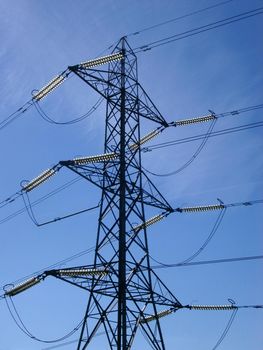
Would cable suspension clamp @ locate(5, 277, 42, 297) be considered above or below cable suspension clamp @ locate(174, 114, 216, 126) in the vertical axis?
below

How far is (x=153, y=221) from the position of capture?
2808cm

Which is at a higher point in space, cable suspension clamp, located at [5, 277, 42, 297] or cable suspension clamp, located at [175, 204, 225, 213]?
cable suspension clamp, located at [175, 204, 225, 213]

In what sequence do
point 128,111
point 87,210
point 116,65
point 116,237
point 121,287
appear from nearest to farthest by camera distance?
point 121,287
point 116,237
point 87,210
point 128,111
point 116,65

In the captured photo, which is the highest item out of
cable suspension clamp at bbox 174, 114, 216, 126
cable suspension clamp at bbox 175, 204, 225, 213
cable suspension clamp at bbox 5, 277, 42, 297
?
cable suspension clamp at bbox 174, 114, 216, 126

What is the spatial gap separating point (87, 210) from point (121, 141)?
12.3 feet

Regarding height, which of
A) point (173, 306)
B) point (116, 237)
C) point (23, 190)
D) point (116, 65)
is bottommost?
point (173, 306)

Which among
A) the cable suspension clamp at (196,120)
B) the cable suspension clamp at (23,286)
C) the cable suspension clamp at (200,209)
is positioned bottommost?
the cable suspension clamp at (23,286)

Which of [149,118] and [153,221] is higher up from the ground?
[149,118]

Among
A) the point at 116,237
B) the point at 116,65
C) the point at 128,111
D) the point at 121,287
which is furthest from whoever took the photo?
the point at 116,65

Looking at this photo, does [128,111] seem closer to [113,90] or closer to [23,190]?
[113,90]

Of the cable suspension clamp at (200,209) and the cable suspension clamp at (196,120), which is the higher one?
the cable suspension clamp at (196,120)

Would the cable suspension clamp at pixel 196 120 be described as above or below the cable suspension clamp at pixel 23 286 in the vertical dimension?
above

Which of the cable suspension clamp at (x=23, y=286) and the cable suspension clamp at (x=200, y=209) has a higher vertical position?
the cable suspension clamp at (x=200, y=209)

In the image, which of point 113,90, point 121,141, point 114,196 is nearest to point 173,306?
point 114,196
